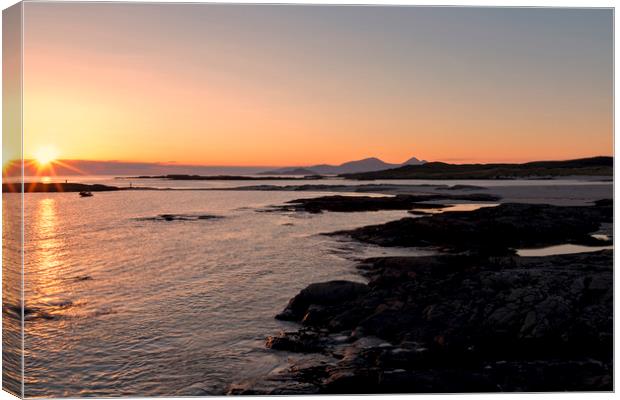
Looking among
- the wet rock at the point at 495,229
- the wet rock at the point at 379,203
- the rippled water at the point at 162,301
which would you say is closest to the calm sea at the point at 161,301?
the rippled water at the point at 162,301

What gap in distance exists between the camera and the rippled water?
1164cm

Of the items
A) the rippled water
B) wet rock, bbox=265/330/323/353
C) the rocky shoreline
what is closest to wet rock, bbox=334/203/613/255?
the rippled water

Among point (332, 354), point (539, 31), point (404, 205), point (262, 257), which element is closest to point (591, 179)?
point (539, 31)

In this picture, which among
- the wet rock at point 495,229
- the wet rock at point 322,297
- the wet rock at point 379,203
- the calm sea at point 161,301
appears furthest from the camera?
the wet rock at point 379,203

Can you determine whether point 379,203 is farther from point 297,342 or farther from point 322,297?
point 297,342

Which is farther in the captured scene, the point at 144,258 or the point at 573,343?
the point at 144,258

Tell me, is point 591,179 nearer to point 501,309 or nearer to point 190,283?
point 501,309

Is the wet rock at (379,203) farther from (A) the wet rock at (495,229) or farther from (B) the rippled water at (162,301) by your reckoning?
(B) the rippled water at (162,301)

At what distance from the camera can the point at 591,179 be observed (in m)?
17.2

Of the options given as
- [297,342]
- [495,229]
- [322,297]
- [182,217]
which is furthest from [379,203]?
[297,342]

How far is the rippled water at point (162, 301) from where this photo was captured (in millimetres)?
11641

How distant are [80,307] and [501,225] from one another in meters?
23.3

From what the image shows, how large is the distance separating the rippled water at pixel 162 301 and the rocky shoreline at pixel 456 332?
4.76 feet

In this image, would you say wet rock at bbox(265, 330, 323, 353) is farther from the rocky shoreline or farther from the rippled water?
the rippled water
